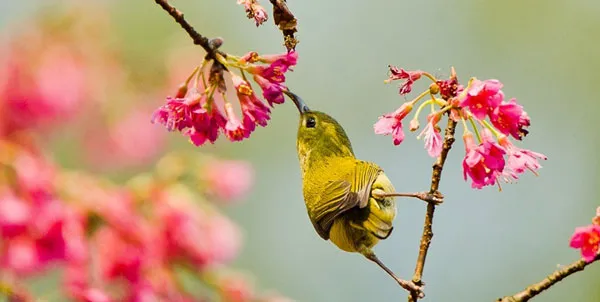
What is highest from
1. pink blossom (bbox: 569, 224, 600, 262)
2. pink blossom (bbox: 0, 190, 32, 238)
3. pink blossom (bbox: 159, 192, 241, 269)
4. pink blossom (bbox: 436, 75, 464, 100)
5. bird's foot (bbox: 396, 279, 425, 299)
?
pink blossom (bbox: 159, 192, 241, 269)

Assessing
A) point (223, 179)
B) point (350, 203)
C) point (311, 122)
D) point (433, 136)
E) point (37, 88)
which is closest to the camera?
point (433, 136)

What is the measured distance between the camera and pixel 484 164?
172 centimetres

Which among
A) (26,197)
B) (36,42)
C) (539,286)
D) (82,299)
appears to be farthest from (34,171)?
(539,286)

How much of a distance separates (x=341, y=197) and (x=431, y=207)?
1.01 metres

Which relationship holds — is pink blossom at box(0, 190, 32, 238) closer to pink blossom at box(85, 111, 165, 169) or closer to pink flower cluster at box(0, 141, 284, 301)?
pink flower cluster at box(0, 141, 284, 301)

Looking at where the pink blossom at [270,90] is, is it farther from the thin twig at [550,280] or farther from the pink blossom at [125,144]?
the pink blossom at [125,144]

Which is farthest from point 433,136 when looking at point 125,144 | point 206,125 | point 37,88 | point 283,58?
point 125,144

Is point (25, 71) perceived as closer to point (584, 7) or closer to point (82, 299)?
point (82, 299)

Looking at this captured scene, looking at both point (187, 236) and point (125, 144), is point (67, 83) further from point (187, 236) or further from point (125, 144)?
point (187, 236)

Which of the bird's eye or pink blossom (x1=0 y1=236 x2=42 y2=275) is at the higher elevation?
the bird's eye

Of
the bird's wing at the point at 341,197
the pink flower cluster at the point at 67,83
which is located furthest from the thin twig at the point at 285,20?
the pink flower cluster at the point at 67,83

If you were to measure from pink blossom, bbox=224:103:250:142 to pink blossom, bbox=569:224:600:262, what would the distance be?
659 mm

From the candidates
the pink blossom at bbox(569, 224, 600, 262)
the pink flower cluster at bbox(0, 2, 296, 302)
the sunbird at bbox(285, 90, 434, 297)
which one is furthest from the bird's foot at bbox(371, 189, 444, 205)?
the pink flower cluster at bbox(0, 2, 296, 302)

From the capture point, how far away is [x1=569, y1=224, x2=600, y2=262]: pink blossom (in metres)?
1.53
